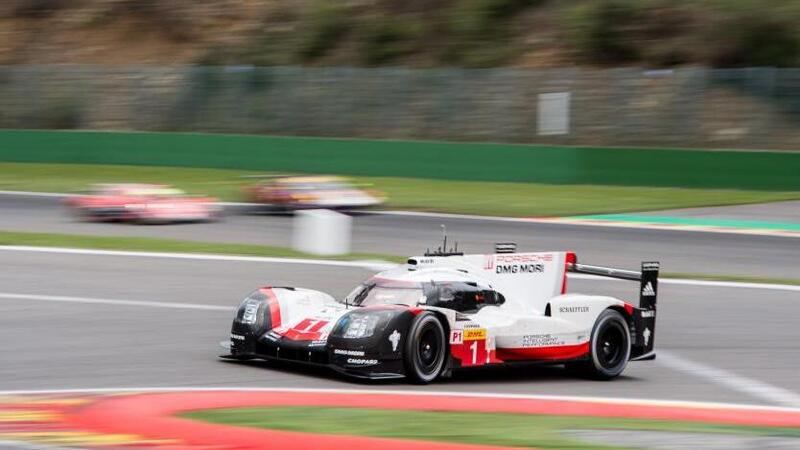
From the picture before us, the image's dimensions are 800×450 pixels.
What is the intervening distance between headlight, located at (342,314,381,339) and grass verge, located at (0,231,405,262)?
25.9 feet

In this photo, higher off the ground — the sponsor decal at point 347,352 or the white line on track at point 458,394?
the sponsor decal at point 347,352

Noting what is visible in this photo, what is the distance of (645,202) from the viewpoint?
2656 centimetres

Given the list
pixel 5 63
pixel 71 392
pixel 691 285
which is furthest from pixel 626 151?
pixel 5 63

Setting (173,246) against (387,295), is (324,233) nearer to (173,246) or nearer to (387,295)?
(173,246)

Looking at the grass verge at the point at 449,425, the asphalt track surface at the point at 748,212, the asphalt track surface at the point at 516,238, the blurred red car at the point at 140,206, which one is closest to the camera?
the grass verge at the point at 449,425

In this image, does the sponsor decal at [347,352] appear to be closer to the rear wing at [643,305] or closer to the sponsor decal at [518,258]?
the sponsor decal at [518,258]

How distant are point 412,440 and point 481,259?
13.7 ft

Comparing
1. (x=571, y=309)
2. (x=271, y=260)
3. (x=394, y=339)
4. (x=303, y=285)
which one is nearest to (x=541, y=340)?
(x=571, y=309)

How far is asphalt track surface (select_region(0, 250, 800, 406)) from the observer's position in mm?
10398

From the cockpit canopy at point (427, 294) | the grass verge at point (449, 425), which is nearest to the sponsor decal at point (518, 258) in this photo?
the cockpit canopy at point (427, 294)

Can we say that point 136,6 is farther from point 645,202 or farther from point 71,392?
point 71,392

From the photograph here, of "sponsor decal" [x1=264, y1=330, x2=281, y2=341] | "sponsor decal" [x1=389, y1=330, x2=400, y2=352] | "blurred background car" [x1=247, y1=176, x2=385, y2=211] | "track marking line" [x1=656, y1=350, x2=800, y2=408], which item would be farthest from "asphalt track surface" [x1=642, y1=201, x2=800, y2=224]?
"sponsor decal" [x1=389, y1=330, x2=400, y2=352]

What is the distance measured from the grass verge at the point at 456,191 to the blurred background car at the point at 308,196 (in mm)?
1960

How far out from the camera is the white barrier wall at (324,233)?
18344mm
